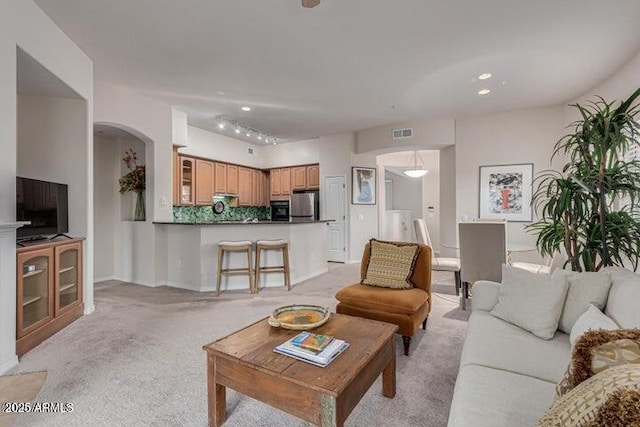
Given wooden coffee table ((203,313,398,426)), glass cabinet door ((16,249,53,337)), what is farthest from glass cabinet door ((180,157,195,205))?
wooden coffee table ((203,313,398,426))

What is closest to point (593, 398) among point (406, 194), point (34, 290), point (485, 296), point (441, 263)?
point (485, 296)

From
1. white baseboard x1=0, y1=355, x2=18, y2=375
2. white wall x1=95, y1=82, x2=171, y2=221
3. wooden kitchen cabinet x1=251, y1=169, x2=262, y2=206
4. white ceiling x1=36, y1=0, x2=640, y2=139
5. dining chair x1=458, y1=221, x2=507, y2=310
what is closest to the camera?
white baseboard x1=0, y1=355, x2=18, y2=375

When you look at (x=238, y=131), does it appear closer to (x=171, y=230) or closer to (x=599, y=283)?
(x=171, y=230)

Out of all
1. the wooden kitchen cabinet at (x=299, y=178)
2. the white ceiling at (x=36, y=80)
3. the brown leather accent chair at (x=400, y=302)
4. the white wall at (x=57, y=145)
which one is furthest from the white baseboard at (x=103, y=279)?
the brown leather accent chair at (x=400, y=302)

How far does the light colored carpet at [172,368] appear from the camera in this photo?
1671 mm

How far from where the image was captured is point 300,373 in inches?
52.7

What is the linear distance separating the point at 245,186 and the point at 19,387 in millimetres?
5478

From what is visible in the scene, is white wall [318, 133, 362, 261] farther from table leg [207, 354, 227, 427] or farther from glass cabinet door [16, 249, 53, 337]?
table leg [207, 354, 227, 427]

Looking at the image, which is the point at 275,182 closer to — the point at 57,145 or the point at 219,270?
the point at 219,270

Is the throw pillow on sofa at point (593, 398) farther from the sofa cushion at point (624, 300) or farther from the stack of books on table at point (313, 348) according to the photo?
the sofa cushion at point (624, 300)

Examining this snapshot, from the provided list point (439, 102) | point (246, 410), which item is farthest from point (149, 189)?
point (439, 102)

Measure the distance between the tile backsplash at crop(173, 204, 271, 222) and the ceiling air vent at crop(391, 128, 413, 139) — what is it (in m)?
3.64

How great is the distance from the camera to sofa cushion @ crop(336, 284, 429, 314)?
239 centimetres

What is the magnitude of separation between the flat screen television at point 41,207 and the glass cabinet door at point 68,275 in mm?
215
